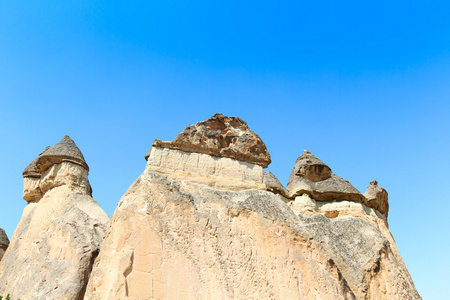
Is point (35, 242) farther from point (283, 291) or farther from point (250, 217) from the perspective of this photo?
point (283, 291)

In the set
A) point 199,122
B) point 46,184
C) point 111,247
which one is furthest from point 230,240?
point 46,184

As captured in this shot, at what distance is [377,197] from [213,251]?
24.4ft

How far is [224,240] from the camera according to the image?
33.8 ft

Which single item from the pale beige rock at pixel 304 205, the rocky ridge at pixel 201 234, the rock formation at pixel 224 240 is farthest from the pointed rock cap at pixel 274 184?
the rock formation at pixel 224 240

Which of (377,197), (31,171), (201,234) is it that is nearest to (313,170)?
(377,197)

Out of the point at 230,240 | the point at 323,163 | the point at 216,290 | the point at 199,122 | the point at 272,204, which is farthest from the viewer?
the point at 323,163

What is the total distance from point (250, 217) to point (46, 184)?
691 cm

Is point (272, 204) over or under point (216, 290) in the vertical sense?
over

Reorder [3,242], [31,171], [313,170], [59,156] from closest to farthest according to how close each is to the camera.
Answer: [59,156]
[31,171]
[313,170]
[3,242]

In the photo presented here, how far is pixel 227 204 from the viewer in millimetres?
10961

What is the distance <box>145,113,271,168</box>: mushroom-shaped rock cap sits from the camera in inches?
472

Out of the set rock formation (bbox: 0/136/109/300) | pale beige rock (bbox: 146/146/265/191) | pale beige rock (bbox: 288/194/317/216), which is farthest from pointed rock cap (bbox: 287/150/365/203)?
rock formation (bbox: 0/136/109/300)

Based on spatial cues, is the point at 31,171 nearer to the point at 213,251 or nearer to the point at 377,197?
the point at 213,251

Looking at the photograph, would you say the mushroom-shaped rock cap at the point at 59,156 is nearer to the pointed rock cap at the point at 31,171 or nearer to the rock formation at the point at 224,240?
the pointed rock cap at the point at 31,171
